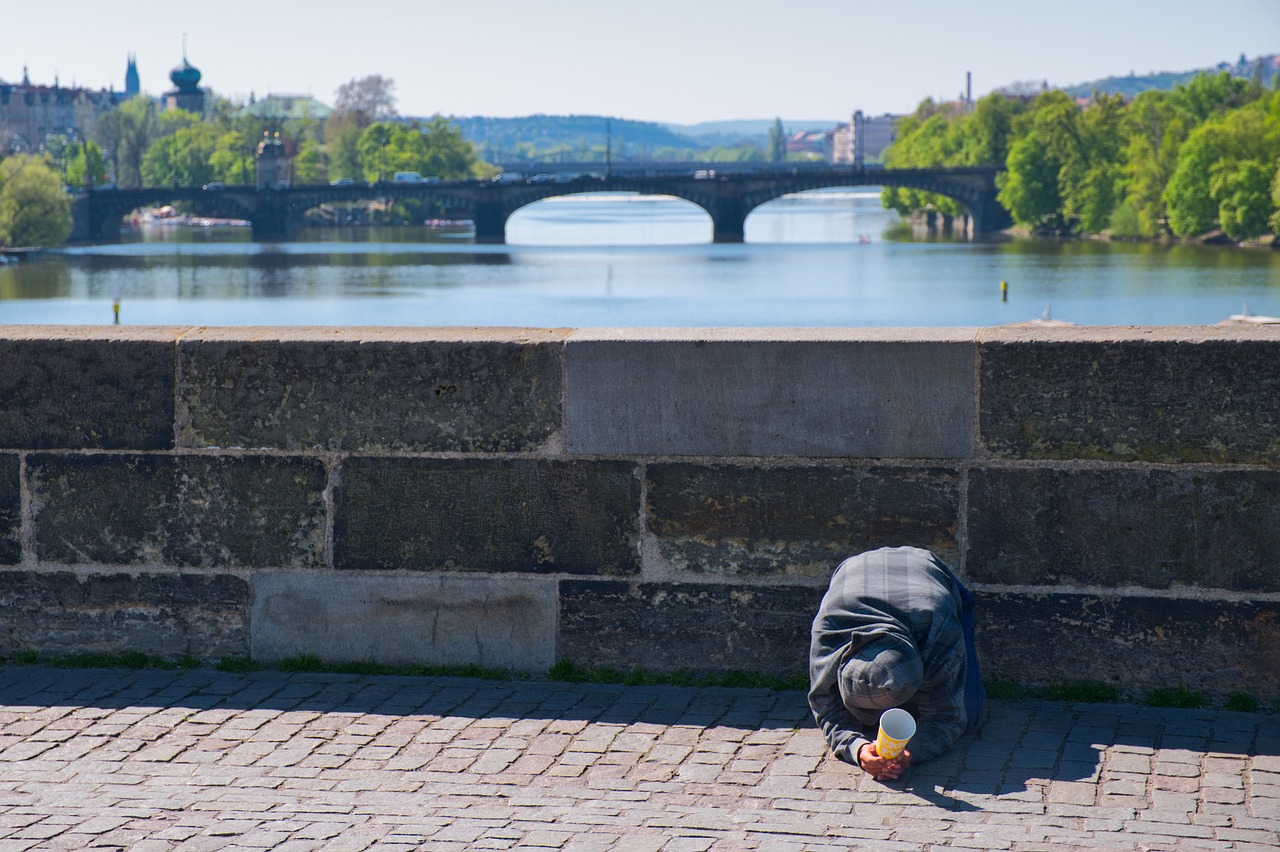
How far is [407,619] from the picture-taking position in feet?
14.4

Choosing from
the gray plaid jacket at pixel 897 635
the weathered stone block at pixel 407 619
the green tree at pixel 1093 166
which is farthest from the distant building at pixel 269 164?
the gray plaid jacket at pixel 897 635

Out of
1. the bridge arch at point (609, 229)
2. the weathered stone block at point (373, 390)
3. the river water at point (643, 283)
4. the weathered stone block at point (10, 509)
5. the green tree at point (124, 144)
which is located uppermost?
the green tree at point (124, 144)

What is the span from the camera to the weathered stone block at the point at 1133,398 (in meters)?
3.97

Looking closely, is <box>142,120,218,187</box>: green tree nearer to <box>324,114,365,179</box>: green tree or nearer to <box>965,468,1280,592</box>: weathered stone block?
<box>324,114,365,179</box>: green tree

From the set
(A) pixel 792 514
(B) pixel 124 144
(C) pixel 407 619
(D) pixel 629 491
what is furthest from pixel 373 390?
(B) pixel 124 144

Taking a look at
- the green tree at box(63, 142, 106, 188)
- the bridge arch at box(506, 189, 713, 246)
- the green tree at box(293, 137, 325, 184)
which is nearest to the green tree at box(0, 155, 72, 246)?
the bridge arch at box(506, 189, 713, 246)

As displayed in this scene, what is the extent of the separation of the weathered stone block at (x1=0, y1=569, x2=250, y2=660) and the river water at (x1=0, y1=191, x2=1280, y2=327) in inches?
1222

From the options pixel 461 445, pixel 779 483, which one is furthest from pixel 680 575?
pixel 461 445

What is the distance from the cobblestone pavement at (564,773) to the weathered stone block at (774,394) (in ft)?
2.12

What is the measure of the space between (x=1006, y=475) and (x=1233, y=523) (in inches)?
21.7

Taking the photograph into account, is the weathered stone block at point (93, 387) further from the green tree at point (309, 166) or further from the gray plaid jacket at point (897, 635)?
the green tree at point (309, 166)

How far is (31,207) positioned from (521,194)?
98.1ft

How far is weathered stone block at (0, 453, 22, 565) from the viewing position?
445 cm

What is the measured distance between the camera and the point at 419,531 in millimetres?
4348
